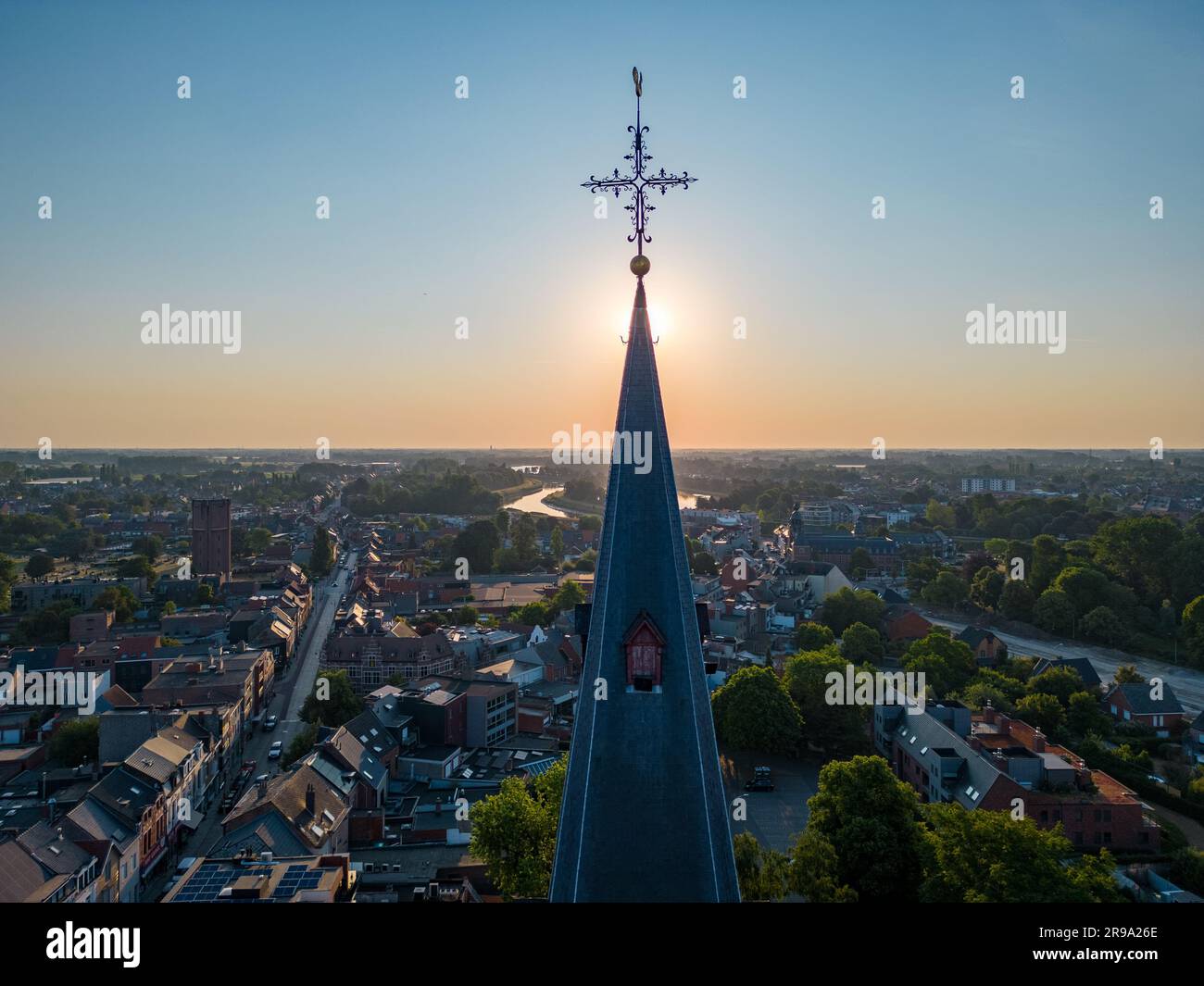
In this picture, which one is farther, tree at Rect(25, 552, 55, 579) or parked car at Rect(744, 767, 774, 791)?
tree at Rect(25, 552, 55, 579)

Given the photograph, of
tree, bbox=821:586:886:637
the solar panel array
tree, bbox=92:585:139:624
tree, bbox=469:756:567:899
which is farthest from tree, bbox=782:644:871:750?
tree, bbox=92:585:139:624

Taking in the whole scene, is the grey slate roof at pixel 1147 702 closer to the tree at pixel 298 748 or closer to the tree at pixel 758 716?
the tree at pixel 758 716

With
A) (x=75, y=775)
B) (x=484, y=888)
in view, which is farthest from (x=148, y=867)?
(x=484, y=888)

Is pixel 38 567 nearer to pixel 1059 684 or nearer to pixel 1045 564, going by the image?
pixel 1059 684

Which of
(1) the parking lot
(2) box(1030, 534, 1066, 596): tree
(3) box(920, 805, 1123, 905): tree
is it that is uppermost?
(2) box(1030, 534, 1066, 596): tree

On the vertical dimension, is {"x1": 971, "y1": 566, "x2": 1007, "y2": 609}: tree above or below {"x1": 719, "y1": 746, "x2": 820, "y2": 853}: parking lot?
above

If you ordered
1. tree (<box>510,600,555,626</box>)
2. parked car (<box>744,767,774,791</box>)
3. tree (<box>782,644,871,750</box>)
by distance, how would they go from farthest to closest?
1. tree (<box>510,600,555,626</box>)
2. tree (<box>782,644,871,750</box>)
3. parked car (<box>744,767,774,791</box>)

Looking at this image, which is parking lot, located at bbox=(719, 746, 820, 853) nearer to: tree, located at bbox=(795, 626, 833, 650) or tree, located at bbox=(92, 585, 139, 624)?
tree, located at bbox=(795, 626, 833, 650)

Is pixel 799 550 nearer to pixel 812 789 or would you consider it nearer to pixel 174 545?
pixel 812 789
